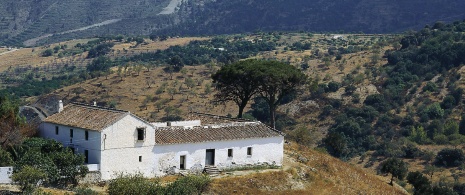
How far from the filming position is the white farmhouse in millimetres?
39500

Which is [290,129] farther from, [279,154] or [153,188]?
[153,188]

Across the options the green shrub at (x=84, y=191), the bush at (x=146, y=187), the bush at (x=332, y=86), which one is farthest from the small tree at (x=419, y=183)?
the bush at (x=332, y=86)

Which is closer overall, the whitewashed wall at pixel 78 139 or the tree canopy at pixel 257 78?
the whitewashed wall at pixel 78 139

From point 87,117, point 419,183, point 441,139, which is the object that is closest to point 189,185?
point 87,117

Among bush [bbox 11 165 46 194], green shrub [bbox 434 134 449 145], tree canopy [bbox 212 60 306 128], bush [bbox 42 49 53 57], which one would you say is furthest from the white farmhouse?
bush [bbox 42 49 53 57]

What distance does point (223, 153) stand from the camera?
1731 inches

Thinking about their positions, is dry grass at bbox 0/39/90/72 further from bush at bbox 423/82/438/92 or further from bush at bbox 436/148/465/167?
bush at bbox 436/148/465/167

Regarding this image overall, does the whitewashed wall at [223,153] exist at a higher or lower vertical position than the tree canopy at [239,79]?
lower

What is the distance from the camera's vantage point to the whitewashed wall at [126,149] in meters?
39.2

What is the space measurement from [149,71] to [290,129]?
2688 cm

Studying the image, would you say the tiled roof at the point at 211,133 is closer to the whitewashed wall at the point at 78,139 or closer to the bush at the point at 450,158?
the whitewashed wall at the point at 78,139

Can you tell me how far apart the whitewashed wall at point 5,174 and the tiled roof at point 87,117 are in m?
4.66

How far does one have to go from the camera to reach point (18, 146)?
3925 centimetres

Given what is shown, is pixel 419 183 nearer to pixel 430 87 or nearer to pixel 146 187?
pixel 146 187
